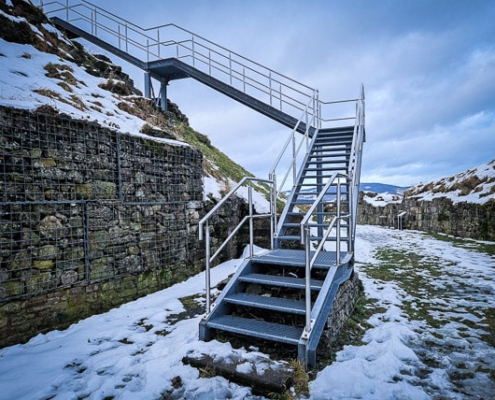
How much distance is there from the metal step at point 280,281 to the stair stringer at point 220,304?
0.29 ft

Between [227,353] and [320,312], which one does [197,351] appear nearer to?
[227,353]

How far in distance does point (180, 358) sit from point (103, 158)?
314cm

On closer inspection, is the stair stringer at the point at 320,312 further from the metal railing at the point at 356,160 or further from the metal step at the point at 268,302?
the metal railing at the point at 356,160

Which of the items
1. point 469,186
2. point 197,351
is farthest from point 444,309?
point 469,186

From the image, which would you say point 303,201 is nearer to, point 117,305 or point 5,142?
point 117,305

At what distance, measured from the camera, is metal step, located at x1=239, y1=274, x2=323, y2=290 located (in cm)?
356

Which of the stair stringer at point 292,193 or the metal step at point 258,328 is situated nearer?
the metal step at point 258,328

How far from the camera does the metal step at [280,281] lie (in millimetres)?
3561

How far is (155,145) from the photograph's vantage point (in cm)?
551

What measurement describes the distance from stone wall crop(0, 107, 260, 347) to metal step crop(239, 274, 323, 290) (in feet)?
6.96

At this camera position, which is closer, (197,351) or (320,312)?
(197,351)

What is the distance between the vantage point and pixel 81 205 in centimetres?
431

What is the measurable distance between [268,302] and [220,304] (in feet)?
1.92

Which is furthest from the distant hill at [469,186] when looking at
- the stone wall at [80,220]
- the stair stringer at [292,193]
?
the stone wall at [80,220]
